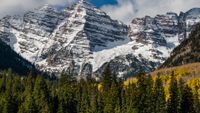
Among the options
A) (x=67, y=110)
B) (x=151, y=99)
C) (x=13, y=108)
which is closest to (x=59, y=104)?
(x=67, y=110)

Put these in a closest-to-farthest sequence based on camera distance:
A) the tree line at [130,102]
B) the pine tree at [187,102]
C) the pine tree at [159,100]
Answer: the pine tree at [159,100] < the tree line at [130,102] < the pine tree at [187,102]

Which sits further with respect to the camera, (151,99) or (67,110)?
(67,110)

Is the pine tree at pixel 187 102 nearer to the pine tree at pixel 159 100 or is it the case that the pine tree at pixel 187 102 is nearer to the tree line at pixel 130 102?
the tree line at pixel 130 102

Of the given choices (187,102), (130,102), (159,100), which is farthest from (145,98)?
(187,102)

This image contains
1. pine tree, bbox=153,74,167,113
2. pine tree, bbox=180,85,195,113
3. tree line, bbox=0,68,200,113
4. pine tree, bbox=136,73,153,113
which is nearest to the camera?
pine tree, bbox=153,74,167,113

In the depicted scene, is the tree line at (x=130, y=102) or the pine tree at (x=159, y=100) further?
the tree line at (x=130, y=102)

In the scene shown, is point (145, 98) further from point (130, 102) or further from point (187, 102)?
point (187, 102)

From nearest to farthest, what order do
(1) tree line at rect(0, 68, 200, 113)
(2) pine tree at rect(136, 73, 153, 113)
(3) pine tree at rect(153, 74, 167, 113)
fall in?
(3) pine tree at rect(153, 74, 167, 113) < (2) pine tree at rect(136, 73, 153, 113) < (1) tree line at rect(0, 68, 200, 113)

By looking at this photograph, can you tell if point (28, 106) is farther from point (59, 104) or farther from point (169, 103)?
point (169, 103)

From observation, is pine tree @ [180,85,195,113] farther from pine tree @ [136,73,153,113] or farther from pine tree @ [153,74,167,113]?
pine tree @ [136,73,153,113]

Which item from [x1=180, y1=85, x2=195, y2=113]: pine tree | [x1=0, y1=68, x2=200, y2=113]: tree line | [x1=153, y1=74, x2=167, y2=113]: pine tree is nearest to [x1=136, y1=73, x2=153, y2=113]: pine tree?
[x1=0, y1=68, x2=200, y2=113]: tree line

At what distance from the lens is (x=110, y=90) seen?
19538cm

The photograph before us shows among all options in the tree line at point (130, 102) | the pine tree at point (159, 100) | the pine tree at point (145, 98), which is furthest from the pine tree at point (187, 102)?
the pine tree at point (145, 98)

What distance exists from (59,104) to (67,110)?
3.66 m
